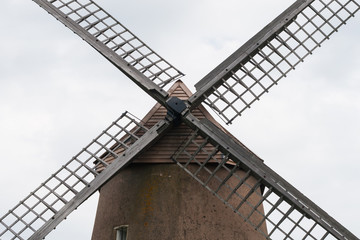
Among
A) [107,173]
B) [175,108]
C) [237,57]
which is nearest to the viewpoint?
[107,173]

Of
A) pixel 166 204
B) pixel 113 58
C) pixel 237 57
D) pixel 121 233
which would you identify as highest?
pixel 237 57

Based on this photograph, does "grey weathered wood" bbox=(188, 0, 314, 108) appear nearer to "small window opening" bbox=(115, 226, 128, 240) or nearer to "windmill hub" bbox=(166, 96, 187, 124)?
"windmill hub" bbox=(166, 96, 187, 124)

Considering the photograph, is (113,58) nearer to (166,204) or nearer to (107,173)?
(107,173)

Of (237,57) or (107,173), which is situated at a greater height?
(237,57)

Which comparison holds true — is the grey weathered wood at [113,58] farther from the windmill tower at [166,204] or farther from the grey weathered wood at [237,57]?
the windmill tower at [166,204]

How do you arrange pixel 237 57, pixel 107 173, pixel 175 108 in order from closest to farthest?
pixel 107 173
pixel 175 108
pixel 237 57

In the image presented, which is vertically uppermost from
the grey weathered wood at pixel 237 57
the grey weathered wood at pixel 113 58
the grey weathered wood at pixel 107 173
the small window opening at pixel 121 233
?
the grey weathered wood at pixel 237 57

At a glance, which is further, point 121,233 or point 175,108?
point 121,233

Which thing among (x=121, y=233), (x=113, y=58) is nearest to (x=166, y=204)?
(x=121, y=233)

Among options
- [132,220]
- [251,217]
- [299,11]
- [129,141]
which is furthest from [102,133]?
[299,11]

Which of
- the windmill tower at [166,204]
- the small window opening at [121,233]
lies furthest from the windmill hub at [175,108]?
the small window opening at [121,233]

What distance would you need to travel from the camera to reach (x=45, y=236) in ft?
24.1

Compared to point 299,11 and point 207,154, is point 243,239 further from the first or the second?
point 299,11

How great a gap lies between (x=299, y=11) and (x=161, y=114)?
2.90 m
